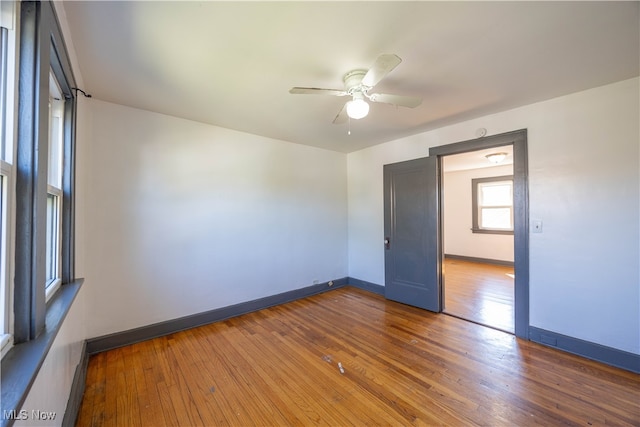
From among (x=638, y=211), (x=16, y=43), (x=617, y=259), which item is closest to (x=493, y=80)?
(x=638, y=211)

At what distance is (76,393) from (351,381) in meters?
1.95

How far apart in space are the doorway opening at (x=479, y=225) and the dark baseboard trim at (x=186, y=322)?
2.60m

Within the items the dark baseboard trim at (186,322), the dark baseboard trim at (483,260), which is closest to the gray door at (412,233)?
the dark baseboard trim at (186,322)

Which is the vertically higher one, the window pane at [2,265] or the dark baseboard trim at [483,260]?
the window pane at [2,265]

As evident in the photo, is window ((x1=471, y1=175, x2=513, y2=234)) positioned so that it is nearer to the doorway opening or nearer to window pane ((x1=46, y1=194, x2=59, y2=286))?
the doorway opening

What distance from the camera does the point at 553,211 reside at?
2484mm

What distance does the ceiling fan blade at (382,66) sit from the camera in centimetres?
144

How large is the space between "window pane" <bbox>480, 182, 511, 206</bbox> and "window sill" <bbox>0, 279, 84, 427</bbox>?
25.4 feet

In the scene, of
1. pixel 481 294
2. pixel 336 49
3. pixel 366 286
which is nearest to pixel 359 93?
pixel 336 49

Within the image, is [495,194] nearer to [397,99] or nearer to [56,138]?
[397,99]

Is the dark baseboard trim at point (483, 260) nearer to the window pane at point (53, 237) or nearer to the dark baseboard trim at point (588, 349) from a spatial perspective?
the dark baseboard trim at point (588, 349)

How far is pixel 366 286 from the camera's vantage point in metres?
4.34
